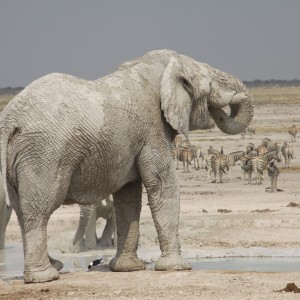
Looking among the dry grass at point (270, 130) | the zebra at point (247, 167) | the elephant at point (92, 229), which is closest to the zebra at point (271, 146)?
the zebra at point (247, 167)

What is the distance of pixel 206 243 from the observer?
45.0 feet

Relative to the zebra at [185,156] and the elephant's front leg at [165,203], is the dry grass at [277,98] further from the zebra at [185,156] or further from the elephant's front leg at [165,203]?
the elephant's front leg at [165,203]

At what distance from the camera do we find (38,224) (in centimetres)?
966

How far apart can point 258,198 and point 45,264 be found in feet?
36.9

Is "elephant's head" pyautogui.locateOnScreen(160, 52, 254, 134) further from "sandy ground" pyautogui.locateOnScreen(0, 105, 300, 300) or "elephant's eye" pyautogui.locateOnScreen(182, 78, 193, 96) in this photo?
"sandy ground" pyautogui.locateOnScreen(0, 105, 300, 300)

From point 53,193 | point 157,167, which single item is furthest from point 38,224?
point 157,167

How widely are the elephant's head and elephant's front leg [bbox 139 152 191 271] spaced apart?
1.23ft

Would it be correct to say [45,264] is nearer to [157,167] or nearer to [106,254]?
[157,167]

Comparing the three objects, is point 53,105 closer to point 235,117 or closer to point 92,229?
point 235,117

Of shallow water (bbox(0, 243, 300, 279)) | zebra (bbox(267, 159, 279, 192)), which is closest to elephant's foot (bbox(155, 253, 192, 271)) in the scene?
shallow water (bbox(0, 243, 300, 279))

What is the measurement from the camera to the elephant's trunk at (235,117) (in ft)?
35.6

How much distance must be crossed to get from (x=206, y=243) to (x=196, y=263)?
1668 mm

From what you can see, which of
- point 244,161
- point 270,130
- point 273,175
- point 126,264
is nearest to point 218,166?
point 244,161

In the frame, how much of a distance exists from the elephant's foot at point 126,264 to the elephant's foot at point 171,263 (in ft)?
0.89
